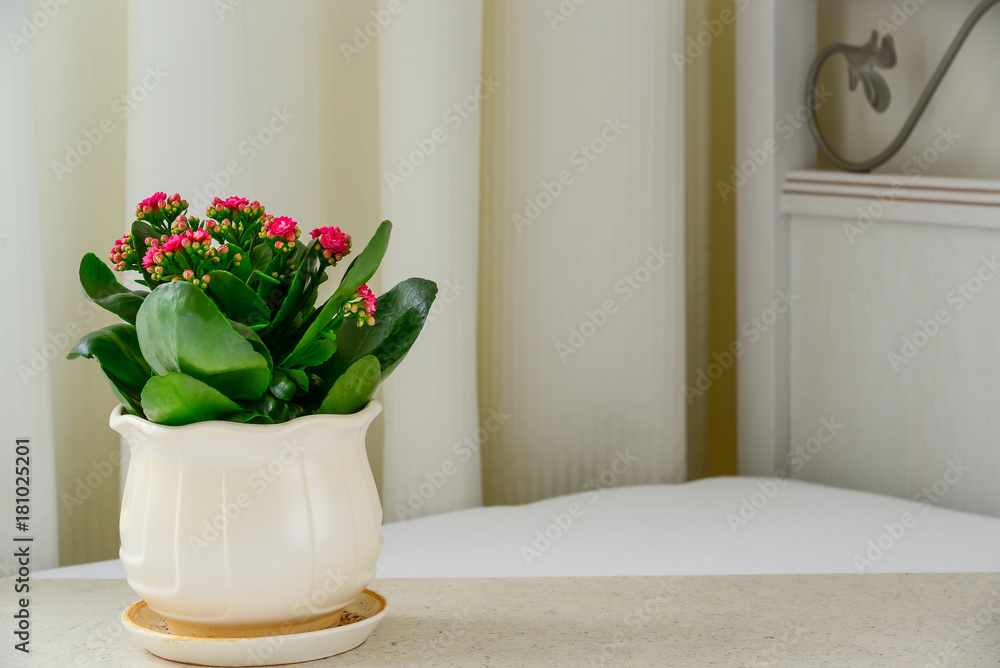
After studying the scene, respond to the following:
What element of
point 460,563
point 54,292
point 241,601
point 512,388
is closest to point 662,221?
point 512,388

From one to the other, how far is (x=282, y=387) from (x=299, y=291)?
6cm

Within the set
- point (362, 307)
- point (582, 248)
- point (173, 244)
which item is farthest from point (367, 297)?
point (582, 248)

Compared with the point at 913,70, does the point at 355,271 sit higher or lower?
lower

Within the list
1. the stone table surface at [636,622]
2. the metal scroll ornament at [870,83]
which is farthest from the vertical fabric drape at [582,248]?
the stone table surface at [636,622]

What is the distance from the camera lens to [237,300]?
0.59 metres

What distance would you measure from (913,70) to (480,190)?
0.54m

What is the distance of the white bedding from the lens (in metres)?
0.89

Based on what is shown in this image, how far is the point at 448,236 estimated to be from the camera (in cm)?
106

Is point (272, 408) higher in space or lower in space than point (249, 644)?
higher

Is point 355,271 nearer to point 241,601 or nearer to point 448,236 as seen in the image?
point 241,601

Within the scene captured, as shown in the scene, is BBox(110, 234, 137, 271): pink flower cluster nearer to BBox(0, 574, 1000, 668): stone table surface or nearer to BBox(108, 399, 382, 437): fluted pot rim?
BBox(108, 399, 382, 437): fluted pot rim

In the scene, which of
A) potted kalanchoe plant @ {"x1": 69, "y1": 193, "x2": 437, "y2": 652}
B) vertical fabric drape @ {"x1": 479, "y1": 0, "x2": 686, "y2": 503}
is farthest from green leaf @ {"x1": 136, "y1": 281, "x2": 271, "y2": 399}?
vertical fabric drape @ {"x1": 479, "y1": 0, "x2": 686, "y2": 503}

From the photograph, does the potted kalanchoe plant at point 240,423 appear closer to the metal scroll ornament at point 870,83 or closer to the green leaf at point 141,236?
the green leaf at point 141,236

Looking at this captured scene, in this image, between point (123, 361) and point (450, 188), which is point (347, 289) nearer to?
point (123, 361)
